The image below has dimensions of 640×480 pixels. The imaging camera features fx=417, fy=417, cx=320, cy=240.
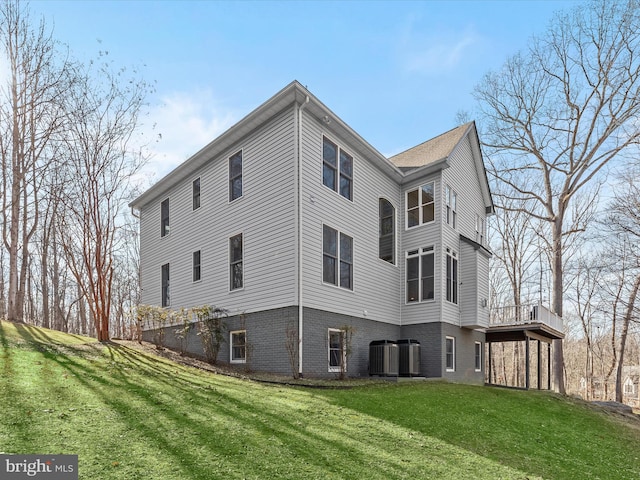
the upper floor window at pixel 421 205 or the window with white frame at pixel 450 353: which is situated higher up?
the upper floor window at pixel 421 205

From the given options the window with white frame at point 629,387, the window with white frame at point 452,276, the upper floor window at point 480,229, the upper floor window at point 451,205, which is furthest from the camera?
the window with white frame at point 629,387

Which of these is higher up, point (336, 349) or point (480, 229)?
point (480, 229)

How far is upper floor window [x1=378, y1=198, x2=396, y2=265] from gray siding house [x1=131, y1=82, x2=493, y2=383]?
0.13 feet

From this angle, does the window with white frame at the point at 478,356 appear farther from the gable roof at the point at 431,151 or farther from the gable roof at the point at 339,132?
the gable roof at the point at 431,151

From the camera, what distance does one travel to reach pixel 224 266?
42.7 ft

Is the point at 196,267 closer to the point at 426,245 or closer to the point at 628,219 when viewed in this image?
the point at 426,245

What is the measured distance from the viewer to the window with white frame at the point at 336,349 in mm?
11250

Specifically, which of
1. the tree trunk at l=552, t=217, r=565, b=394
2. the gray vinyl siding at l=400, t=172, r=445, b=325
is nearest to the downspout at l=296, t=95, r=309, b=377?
the gray vinyl siding at l=400, t=172, r=445, b=325

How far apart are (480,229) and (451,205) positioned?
4.25 metres

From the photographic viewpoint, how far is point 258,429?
18.2ft

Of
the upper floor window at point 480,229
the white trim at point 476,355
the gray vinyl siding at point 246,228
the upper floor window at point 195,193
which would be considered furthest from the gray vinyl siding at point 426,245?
the upper floor window at point 195,193

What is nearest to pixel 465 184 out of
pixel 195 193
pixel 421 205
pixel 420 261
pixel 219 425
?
pixel 421 205

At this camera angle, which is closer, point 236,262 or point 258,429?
point 258,429

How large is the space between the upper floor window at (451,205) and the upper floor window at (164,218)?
10.7 m
